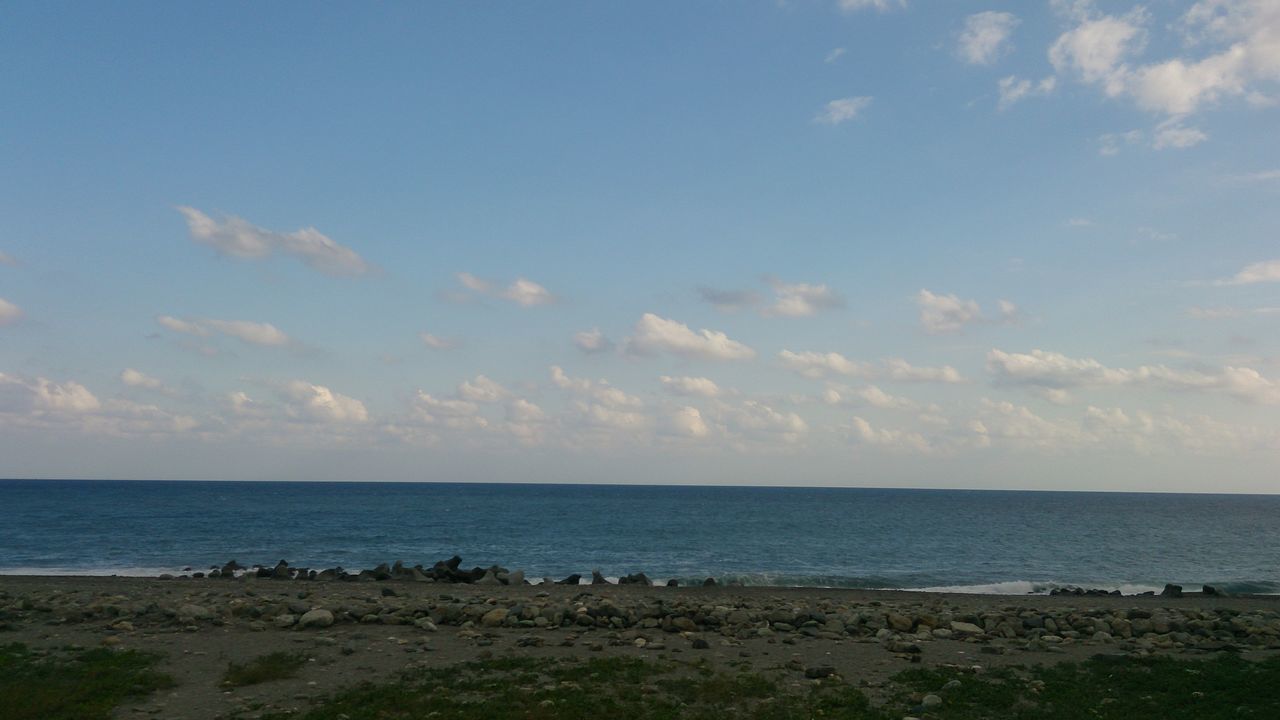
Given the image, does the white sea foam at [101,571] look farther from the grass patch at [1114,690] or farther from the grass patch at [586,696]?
the grass patch at [1114,690]

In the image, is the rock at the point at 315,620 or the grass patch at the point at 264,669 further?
the rock at the point at 315,620

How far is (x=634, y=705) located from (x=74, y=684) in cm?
1010

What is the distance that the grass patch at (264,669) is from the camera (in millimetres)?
16250

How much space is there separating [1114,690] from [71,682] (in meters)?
18.9

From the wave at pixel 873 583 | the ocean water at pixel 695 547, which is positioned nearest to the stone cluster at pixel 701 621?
the wave at pixel 873 583

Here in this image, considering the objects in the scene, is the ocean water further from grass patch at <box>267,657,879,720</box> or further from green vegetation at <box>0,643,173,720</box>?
green vegetation at <box>0,643,173,720</box>

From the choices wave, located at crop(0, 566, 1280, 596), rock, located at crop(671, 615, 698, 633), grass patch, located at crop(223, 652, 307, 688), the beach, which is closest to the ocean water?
wave, located at crop(0, 566, 1280, 596)

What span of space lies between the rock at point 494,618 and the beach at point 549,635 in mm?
33

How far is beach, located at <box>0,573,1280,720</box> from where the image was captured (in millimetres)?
17000

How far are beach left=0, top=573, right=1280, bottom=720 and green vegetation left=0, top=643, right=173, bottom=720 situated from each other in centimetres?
48

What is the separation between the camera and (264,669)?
660 inches

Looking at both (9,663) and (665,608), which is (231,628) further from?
(665,608)

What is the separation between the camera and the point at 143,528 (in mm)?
79312

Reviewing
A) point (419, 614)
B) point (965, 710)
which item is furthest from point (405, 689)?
point (965, 710)
